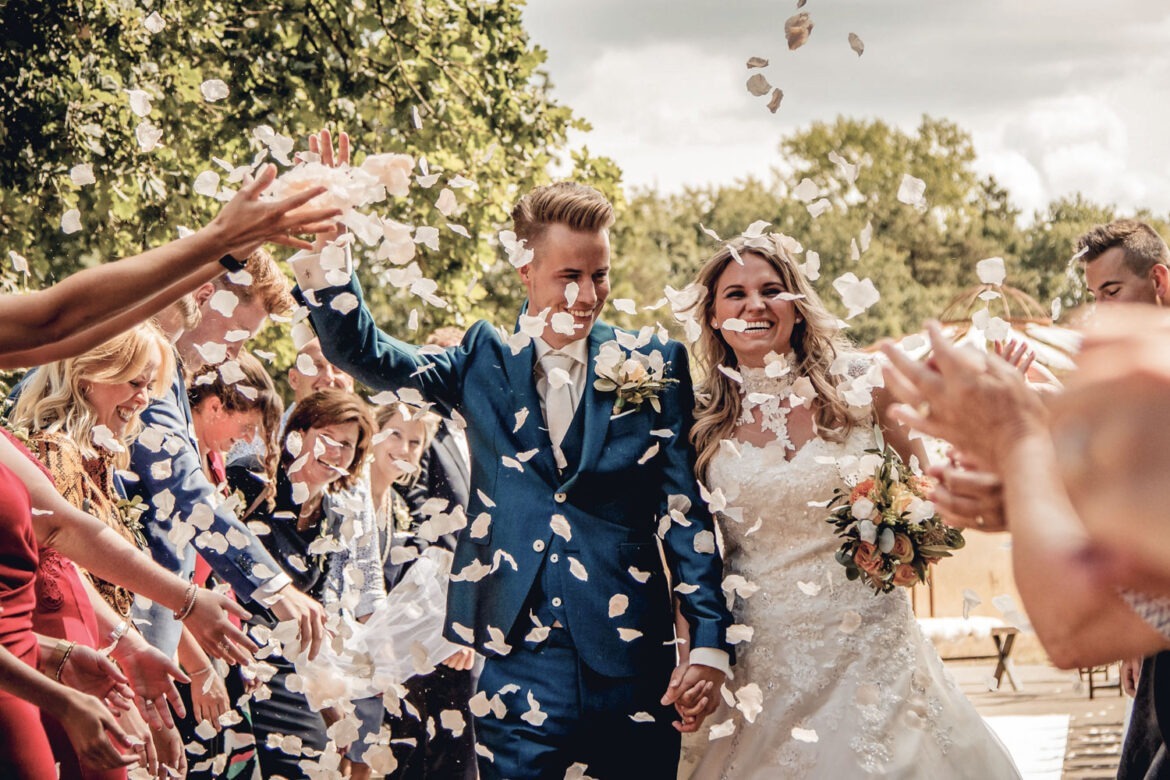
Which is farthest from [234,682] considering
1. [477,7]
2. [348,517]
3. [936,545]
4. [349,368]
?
[477,7]

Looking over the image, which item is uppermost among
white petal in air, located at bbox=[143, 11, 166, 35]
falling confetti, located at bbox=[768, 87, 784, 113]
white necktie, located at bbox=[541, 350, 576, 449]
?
white petal in air, located at bbox=[143, 11, 166, 35]

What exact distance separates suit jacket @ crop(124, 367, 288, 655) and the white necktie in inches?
42.0

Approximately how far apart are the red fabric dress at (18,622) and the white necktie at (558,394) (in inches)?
60.5

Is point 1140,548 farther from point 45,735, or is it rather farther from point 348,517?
point 348,517

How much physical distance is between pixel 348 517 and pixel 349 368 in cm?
158

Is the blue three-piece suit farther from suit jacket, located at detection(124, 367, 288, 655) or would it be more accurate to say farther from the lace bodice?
suit jacket, located at detection(124, 367, 288, 655)

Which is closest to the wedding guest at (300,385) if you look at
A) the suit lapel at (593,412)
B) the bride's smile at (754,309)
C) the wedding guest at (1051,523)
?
the suit lapel at (593,412)

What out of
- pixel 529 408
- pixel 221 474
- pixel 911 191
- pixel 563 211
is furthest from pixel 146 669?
pixel 911 191

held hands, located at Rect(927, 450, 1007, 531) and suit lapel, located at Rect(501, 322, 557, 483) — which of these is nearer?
held hands, located at Rect(927, 450, 1007, 531)

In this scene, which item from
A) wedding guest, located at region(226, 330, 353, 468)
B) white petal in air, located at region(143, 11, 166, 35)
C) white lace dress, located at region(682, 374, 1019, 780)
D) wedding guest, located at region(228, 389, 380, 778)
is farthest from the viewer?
white petal in air, located at region(143, 11, 166, 35)

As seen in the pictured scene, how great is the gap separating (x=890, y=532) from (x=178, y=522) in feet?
7.62

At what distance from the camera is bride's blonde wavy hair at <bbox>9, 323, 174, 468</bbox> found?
4137 millimetres

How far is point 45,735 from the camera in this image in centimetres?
312

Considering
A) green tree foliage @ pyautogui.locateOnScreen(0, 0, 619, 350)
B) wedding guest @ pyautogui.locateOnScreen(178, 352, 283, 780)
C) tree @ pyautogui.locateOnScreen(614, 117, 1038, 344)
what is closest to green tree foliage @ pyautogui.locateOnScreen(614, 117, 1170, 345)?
tree @ pyautogui.locateOnScreen(614, 117, 1038, 344)
